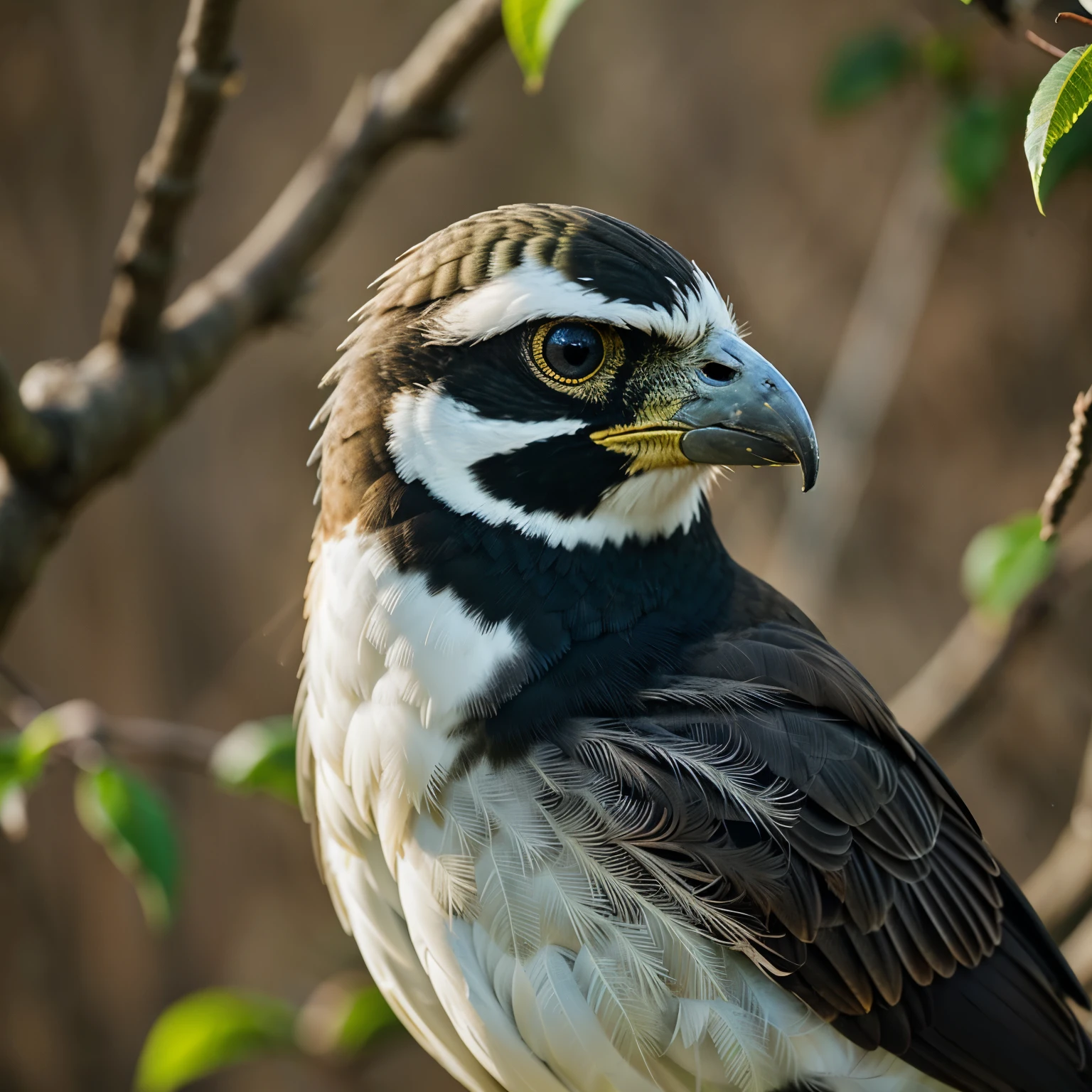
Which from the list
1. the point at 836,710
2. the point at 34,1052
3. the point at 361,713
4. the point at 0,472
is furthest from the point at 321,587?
the point at 34,1052

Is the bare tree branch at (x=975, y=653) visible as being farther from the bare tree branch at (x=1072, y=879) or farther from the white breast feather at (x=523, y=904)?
the white breast feather at (x=523, y=904)

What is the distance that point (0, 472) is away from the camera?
2568mm

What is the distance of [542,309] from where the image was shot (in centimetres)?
204

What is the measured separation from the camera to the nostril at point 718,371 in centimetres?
214

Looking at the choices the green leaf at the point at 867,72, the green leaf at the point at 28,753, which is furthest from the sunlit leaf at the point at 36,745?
the green leaf at the point at 867,72

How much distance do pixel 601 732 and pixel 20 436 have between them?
127 cm

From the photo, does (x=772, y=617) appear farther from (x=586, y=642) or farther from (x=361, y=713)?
(x=361, y=713)

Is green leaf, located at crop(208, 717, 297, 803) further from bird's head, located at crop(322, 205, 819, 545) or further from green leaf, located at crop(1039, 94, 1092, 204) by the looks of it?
green leaf, located at crop(1039, 94, 1092, 204)

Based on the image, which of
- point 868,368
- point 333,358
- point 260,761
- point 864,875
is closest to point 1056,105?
point 864,875

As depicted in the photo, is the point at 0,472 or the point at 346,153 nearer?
the point at 0,472

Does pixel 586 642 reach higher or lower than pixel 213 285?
lower

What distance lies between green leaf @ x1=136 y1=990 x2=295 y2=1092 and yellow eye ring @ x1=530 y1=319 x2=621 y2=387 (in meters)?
2.17

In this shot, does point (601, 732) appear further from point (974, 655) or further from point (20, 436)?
point (974, 655)

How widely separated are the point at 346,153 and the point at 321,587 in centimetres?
125
